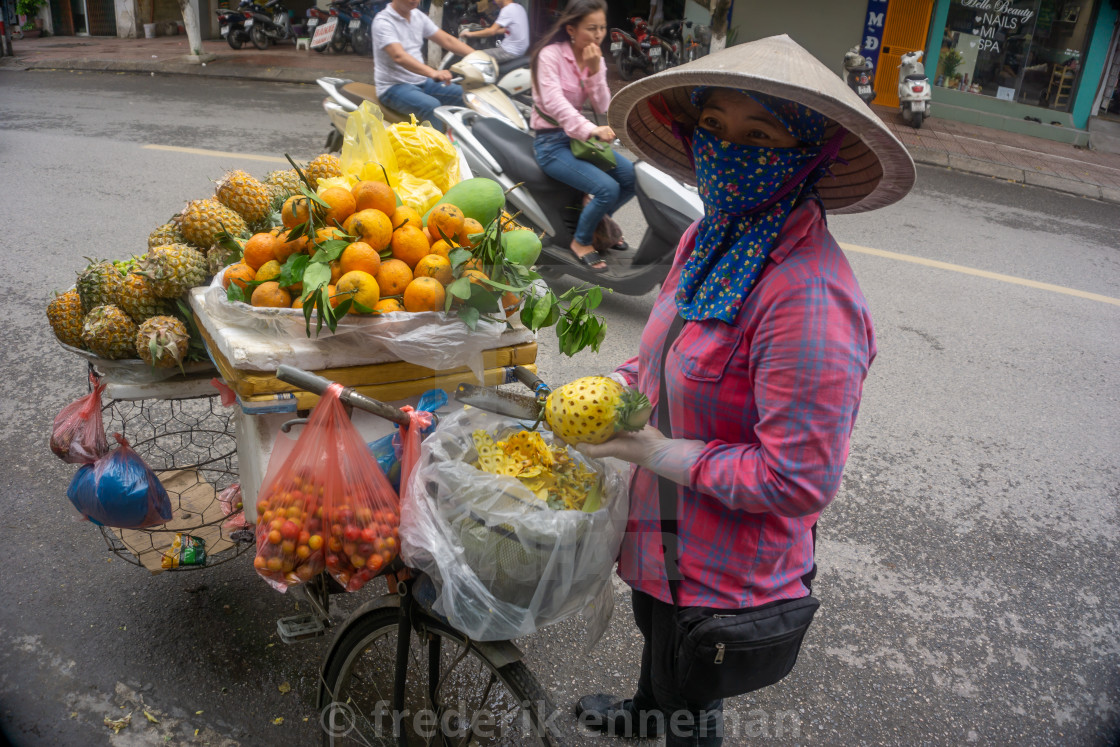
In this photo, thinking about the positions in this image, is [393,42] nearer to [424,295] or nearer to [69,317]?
[69,317]

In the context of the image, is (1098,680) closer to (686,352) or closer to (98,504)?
(686,352)

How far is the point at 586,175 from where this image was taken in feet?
15.3

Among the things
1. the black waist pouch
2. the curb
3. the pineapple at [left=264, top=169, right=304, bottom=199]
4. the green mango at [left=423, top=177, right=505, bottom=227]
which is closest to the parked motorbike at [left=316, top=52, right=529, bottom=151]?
the pineapple at [left=264, top=169, right=304, bottom=199]

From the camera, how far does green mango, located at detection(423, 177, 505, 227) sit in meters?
2.17

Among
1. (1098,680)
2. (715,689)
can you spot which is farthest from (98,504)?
(1098,680)

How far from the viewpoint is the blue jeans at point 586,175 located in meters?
4.68

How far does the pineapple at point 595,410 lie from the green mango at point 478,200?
862 mm

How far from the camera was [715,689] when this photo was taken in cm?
157

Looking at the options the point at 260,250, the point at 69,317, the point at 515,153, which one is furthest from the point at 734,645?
the point at 515,153

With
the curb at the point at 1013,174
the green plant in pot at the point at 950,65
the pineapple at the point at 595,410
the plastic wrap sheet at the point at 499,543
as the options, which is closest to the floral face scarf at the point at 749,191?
the pineapple at the point at 595,410

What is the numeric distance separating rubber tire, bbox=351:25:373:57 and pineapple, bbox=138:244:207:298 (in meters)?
13.2

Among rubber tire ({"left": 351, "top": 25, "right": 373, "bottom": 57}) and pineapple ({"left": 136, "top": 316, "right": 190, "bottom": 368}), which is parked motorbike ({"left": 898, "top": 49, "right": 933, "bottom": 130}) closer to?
rubber tire ({"left": 351, "top": 25, "right": 373, "bottom": 57})

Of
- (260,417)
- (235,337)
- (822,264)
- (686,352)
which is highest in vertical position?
(822,264)

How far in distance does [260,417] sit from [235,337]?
0.19 metres
